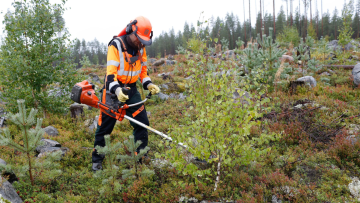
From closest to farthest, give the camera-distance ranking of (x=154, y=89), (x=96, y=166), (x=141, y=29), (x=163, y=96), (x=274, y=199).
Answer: (x=274, y=199)
(x=141, y=29)
(x=96, y=166)
(x=154, y=89)
(x=163, y=96)

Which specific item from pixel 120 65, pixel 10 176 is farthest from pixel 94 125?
pixel 120 65

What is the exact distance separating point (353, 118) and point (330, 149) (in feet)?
5.76

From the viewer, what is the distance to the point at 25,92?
21.4 ft

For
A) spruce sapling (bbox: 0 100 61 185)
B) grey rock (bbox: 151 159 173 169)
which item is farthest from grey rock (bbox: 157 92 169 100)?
spruce sapling (bbox: 0 100 61 185)

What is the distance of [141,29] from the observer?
3.67m

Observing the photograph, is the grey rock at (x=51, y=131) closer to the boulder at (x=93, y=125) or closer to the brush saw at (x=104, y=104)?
the boulder at (x=93, y=125)

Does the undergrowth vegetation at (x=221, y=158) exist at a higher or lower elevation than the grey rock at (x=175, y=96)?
lower

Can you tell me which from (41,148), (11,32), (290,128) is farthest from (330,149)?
(11,32)

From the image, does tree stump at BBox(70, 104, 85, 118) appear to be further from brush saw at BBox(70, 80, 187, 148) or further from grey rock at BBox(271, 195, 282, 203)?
grey rock at BBox(271, 195, 282, 203)

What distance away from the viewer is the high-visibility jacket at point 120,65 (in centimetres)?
359

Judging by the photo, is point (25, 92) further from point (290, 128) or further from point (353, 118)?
point (353, 118)

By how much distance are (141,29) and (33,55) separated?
5152mm

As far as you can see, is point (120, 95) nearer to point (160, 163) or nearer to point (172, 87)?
point (160, 163)

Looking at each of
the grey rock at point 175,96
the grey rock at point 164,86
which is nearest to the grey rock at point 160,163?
the grey rock at point 175,96
